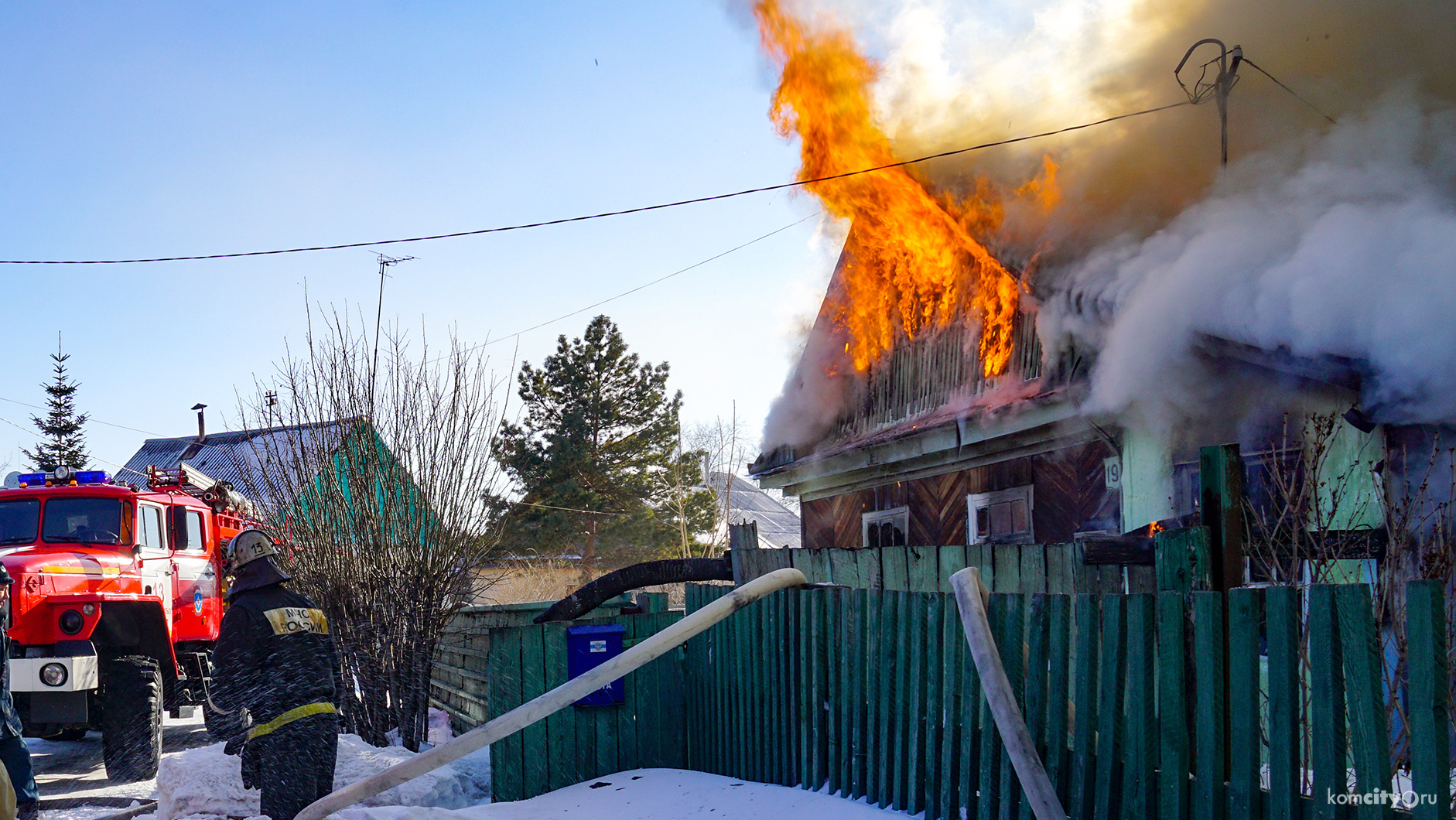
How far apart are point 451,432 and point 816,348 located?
5.22 meters

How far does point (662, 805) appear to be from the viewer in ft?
17.8

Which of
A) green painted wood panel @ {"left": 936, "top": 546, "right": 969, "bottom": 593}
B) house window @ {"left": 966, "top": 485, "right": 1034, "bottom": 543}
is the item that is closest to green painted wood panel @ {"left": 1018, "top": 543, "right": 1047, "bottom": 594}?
green painted wood panel @ {"left": 936, "top": 546, "right": 969, "bottom": 593}

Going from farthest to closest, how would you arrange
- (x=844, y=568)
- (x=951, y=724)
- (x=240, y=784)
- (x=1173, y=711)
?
1. (x=240, y=784)
2. (x=844, y=568)
3. (x=951, y=724)
4. (x=1173, y=711)

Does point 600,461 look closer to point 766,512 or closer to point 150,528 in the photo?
point 150,528

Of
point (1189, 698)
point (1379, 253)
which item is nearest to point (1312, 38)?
point (1379, 253)

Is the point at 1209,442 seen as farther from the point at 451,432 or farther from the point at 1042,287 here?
the point at 451,432

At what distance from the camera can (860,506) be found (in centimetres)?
1205

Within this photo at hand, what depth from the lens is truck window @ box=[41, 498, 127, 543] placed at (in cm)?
998

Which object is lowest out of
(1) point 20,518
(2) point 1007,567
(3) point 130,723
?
(3) point 130,723

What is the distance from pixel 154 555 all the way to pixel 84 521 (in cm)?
73

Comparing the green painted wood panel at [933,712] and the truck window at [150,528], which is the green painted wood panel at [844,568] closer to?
the green painted wood panel at [933,712]

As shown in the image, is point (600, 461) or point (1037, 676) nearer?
point (1037, 676)

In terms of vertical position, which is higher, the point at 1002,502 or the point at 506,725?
the point at 1002,502

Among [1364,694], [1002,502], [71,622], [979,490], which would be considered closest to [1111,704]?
[1364,694]
